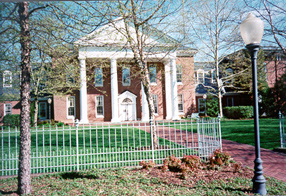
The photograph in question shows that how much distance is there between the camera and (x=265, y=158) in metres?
7.09

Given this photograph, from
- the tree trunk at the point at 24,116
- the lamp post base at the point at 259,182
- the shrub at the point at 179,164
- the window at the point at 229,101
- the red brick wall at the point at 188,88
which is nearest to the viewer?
the lamp post base at the point at 259,182

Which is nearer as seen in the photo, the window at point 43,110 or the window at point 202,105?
the window at point 202,105

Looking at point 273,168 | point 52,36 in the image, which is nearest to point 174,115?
point 273,168

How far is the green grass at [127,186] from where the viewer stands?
4598mm

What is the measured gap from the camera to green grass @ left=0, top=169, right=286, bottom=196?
460 cm

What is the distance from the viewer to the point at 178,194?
448 centimetres

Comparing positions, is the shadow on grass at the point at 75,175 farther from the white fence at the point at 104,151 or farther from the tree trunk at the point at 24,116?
the tree trunk at the point at 24,116

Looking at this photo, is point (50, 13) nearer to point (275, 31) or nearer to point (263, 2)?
point (263, 2)

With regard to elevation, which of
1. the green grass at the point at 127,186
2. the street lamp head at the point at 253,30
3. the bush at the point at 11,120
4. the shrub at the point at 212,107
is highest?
the street lamp head at the point at 253,30

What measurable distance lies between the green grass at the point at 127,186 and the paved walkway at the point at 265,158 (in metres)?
0.77

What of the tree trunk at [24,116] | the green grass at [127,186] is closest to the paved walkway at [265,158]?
the green grass at [127,186]

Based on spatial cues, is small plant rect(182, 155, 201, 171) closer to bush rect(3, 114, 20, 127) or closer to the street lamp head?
the street lamp head

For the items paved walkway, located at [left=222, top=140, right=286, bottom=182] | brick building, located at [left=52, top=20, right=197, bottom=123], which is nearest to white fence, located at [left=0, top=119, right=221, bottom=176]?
paved walkway, located at [left=222, top=140, right=286, bottom=182]

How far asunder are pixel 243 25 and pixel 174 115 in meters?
17.5
